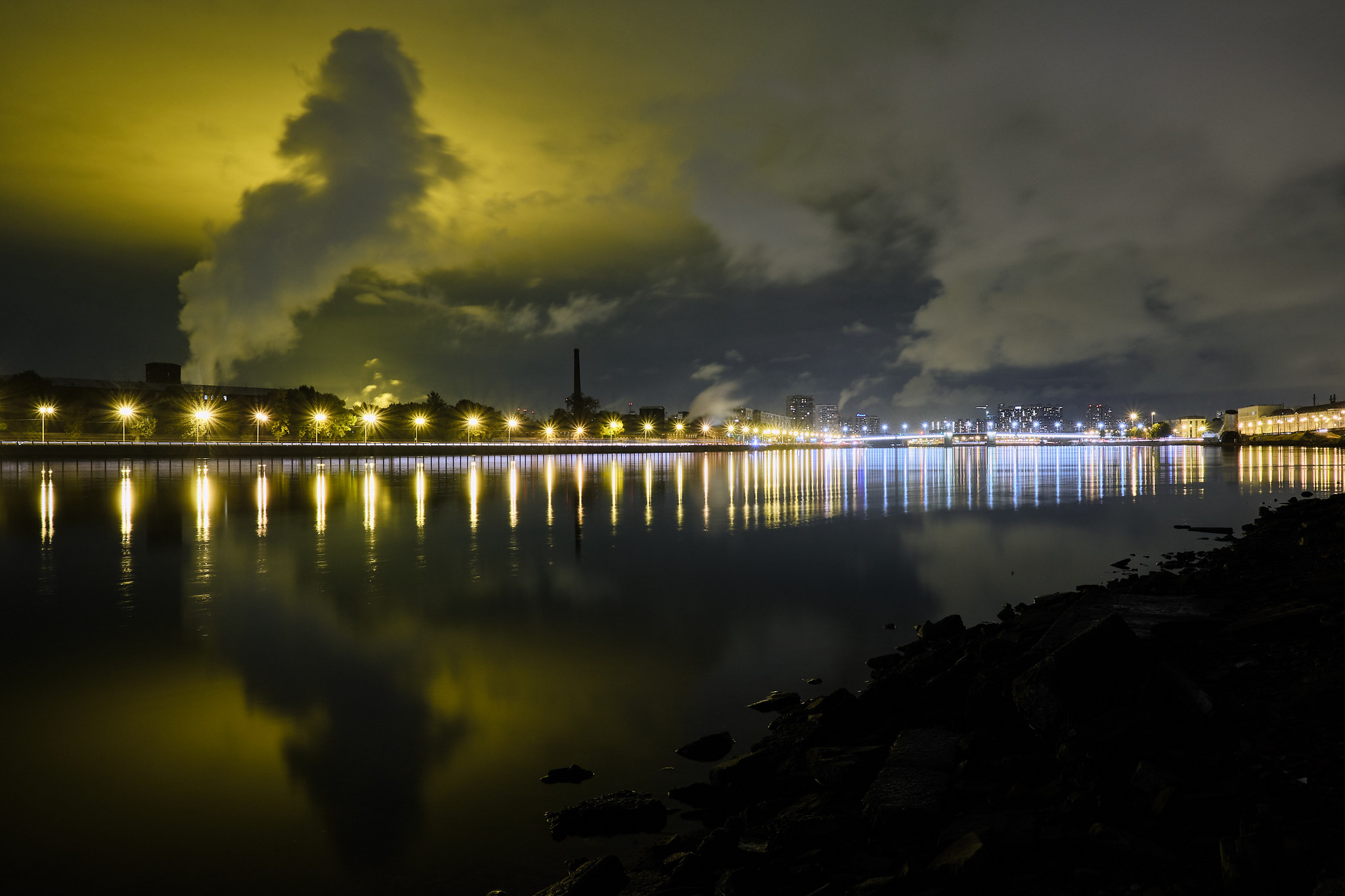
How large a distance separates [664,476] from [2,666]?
48856mm

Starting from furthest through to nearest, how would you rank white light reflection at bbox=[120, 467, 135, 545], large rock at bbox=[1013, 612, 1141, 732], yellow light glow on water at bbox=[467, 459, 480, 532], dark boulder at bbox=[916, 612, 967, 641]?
1. yellow light glow on water at bbox=[467, 459, 480, 532]
2. white light reflection at bbox=[120, 467, 135, 545]
3. dark boulder at bbox=[916, 612, 967, 641]
4. large rock at bbox=[1013, 612, 1141, 732]

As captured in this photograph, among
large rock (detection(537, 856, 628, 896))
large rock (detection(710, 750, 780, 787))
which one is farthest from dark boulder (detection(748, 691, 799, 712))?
large rock (detection(537, 856, 628, 896))

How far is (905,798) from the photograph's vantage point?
5324 mm

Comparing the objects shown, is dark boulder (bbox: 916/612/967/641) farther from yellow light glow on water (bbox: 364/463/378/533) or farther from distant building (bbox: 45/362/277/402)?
distant building (bbox: 45/362/277/402)

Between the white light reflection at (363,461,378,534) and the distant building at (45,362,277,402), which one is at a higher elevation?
the distant building at (45,362,277,402)

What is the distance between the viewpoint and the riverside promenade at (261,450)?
7762 cm

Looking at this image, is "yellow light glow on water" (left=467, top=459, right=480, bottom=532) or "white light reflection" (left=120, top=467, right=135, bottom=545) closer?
"white light reflection" (left=120, top=467, right=135, bottom=545)

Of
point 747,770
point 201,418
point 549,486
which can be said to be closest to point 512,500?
point 549,486

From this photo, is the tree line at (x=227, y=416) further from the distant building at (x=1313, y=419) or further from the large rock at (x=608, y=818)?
the distant building at (x=1313, y=419)

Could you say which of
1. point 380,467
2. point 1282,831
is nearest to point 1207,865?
point 1282,831

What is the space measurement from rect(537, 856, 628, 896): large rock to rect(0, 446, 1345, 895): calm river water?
16.7 inches

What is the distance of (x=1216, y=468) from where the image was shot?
2756 inches

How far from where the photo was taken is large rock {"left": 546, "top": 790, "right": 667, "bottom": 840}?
579 cm

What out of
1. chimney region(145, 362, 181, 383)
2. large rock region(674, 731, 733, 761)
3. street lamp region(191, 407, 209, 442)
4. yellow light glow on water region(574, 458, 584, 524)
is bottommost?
large rock region(674, 731, 733, 761)
